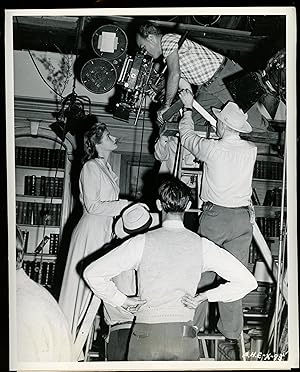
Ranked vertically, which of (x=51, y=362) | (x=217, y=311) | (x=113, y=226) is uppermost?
(x=113, y=226)

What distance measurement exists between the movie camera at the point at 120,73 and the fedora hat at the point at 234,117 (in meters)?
0.21

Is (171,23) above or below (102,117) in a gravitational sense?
above

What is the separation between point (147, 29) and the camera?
6.18 feet

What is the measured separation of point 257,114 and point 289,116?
0.32 feet

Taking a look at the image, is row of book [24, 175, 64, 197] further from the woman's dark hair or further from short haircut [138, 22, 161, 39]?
short haircut [138, 22, 161, 39]

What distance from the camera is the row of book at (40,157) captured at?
74.3 inches

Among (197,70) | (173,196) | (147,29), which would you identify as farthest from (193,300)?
(147,29)

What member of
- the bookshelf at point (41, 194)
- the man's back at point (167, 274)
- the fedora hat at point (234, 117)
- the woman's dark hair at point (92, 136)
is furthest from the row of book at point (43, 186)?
the fedora hat at point (234, 117)

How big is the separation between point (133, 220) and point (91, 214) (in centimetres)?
13

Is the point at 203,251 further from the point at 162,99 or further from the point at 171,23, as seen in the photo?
the point at 171,23

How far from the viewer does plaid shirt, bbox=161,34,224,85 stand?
6.24 ft

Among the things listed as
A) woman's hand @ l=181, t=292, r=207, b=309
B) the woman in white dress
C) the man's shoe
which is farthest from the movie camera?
the man's shoe

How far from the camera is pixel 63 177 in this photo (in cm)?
191

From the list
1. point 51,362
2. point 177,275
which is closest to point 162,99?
point 177,275
